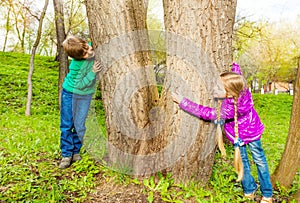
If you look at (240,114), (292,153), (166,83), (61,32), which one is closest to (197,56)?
(166,83)

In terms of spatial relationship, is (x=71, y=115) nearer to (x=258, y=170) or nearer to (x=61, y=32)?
(x=258, y=170)

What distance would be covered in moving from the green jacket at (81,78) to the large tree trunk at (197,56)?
990mm

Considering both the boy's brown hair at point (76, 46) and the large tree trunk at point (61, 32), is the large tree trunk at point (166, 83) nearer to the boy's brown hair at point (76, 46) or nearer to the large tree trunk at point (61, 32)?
the boy's brown hair at point (76, 46)

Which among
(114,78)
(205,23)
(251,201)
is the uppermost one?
(205,23)

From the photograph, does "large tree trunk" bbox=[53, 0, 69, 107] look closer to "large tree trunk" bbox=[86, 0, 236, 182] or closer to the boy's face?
the boy's face

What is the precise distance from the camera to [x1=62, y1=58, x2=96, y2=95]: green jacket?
332cm

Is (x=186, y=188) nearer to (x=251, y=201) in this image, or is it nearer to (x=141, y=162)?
(x=141, y=162)

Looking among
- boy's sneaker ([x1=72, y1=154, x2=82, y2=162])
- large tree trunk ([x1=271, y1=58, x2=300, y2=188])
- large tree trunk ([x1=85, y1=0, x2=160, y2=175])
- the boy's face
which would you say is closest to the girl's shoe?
large tree trunk ([x1=271, y1=58, x2=300, y2=188])

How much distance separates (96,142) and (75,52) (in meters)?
1.22

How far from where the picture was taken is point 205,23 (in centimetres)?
263

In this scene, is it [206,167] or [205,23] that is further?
[206,167]

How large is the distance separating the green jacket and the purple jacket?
121 centimetres

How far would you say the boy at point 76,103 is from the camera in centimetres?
335

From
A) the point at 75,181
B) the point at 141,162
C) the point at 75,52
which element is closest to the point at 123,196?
the point at 141,162
